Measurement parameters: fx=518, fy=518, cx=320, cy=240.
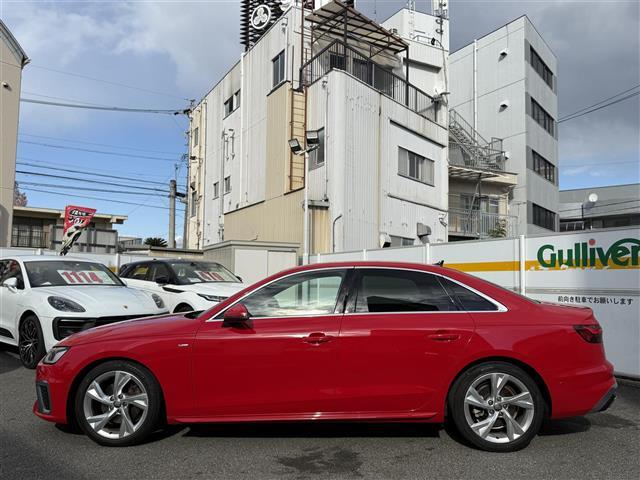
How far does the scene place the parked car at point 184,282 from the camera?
8.73 metres

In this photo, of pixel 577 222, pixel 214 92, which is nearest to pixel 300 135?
pixel 214 92

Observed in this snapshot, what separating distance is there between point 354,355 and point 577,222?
51459mm

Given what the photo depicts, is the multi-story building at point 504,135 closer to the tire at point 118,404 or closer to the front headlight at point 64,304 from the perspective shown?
the front headlight at point 64,304

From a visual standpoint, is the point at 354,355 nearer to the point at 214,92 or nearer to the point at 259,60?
the point at 259,60

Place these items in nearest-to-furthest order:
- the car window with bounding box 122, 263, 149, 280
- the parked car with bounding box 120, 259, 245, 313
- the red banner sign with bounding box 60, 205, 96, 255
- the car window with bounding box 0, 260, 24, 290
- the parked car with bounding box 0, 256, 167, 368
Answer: the parked car with bounding box 0, 256, 167, 368
the car window with bounding box 0, 260, 24, 290
the parked car with bounding box 120, 259, 245, 313
the car window with bounding box 122, 263, 149, 280
the red banner sign with bounding box 60, 205, 96, 255

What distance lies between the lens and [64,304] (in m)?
6.82

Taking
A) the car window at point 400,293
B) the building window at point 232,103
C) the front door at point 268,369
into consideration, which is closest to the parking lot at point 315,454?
the front door at point 268,369

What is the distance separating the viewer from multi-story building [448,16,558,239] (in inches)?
1048

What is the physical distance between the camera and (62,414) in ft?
13.9

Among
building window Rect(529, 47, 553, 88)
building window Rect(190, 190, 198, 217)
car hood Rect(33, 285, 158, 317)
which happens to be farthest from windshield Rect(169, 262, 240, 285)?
building window Rect(529, 47, 553, 88)

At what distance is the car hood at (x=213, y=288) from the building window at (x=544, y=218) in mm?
24008

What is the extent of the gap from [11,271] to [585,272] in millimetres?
8585

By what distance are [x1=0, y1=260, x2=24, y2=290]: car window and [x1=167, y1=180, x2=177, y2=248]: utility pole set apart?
2663 cm

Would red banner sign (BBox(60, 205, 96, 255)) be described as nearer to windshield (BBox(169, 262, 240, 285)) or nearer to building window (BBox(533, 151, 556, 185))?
windshield (BBox(169, 262, 240, 285))
